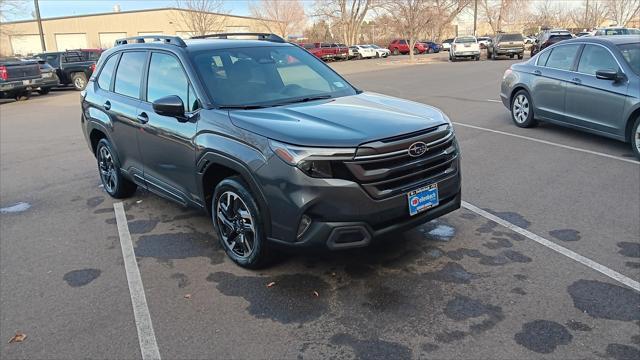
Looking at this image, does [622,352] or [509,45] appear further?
[509,45]

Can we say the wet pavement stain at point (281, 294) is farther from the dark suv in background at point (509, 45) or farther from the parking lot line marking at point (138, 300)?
the dark suv in background at point (509, 45)

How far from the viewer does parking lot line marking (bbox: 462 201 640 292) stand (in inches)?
150

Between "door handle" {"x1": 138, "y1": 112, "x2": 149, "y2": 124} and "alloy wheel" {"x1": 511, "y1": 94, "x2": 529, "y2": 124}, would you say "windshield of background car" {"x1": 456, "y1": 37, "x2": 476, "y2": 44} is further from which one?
"door handle" {"x1": 138, "y1": 112, "x2": 149, "y2": 124}

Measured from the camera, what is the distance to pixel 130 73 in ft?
18.2

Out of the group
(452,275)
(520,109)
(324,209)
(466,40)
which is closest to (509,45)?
(466,40)

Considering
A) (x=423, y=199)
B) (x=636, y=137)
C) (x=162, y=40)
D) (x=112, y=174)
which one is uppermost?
(x=162, y=40)

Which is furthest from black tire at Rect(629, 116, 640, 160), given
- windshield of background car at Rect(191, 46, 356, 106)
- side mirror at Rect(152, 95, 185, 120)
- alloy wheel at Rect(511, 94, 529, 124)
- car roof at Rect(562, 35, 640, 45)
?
side mirror at Rect(152, 95, 185, 120)

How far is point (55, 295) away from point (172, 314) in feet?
3.45

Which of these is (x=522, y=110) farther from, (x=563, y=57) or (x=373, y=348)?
(x=373, y=348)

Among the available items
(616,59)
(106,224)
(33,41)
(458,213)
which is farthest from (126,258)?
(33,41)

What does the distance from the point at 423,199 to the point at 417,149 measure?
385 millimetres

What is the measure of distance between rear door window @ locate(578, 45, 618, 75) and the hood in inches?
187

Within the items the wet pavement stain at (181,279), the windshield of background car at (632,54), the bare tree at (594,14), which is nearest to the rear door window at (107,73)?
the wet pavement stain at (181,279)

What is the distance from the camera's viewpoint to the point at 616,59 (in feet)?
24.8
